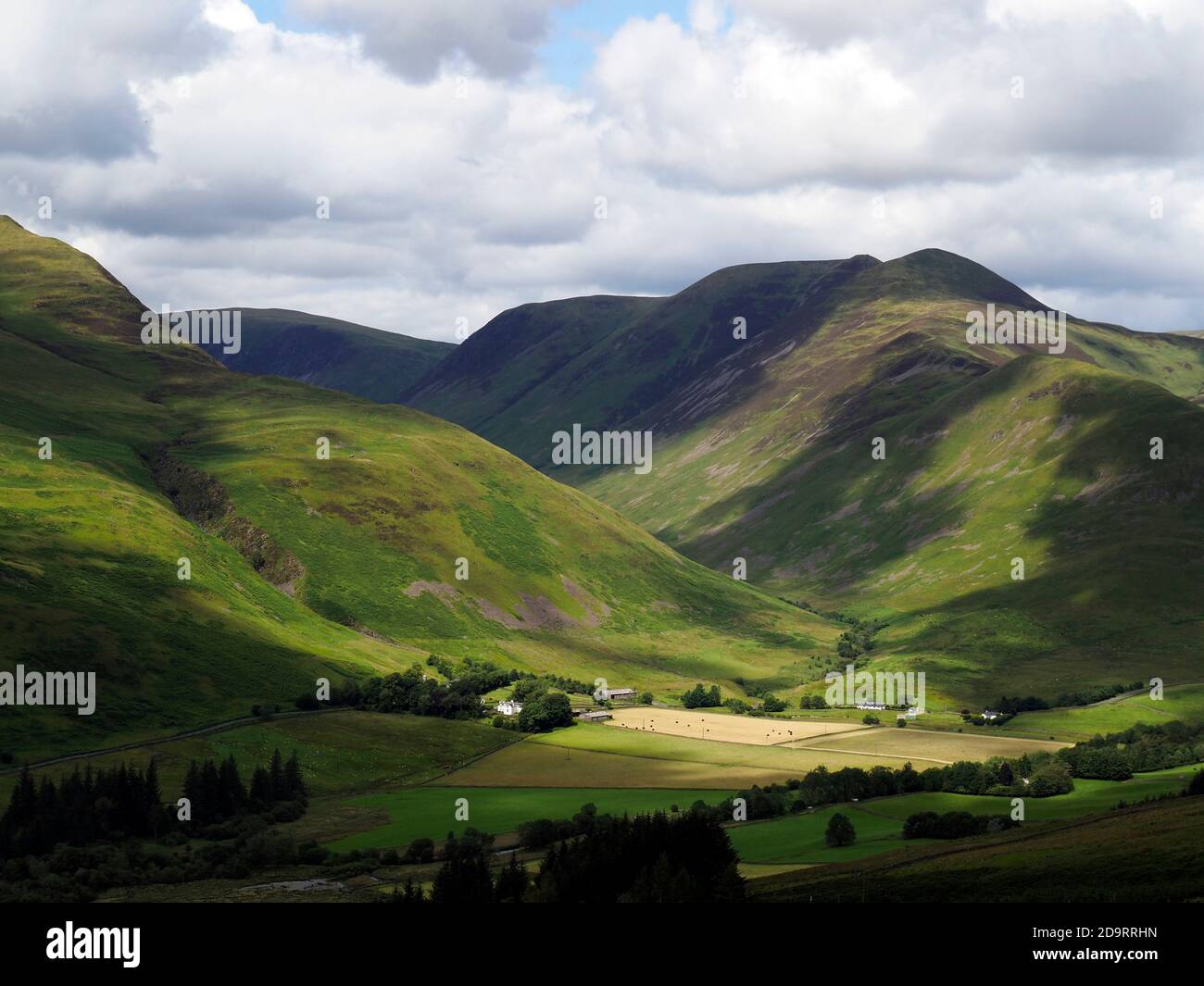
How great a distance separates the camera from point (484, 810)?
13162cm

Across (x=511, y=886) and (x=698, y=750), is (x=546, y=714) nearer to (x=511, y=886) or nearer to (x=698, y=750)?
(x=698, y=750)

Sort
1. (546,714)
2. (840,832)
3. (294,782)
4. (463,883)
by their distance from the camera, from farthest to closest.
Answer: (546,714), (294,782), (840,832), (463,883)

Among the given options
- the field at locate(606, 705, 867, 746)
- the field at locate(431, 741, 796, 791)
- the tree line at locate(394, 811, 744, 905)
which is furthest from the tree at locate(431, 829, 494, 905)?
the field at locate(606, 705, 867, 746)

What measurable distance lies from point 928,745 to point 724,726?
33930 mm

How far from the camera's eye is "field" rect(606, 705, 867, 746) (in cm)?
17469

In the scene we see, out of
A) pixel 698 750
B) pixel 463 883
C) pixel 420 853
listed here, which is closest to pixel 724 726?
pixel 698 750

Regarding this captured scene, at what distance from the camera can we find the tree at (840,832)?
341 feet

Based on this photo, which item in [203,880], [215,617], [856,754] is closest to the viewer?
[203,880]

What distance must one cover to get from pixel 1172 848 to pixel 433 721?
387 ft

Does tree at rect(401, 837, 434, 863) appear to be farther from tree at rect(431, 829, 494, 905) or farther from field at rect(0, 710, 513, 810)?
field at rect(0, 710, 513, 810)

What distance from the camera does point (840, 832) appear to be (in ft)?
341
